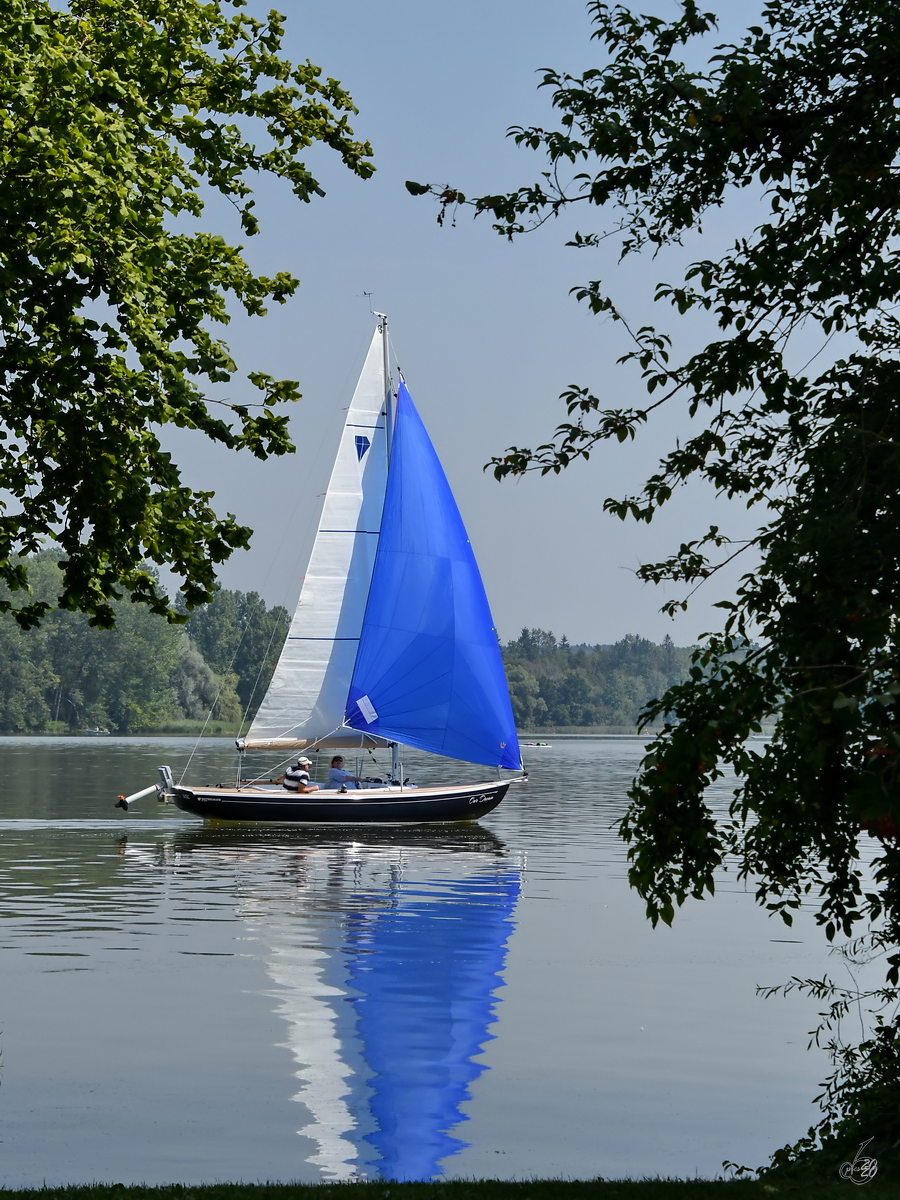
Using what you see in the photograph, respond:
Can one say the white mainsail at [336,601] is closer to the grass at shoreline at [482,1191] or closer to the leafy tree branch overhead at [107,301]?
the leafy tree branch overhead at [107,301]

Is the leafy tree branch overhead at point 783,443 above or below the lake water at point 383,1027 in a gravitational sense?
above

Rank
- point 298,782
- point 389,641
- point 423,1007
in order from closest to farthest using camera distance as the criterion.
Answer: point 423,1007 < point 298,782 < point 389,641

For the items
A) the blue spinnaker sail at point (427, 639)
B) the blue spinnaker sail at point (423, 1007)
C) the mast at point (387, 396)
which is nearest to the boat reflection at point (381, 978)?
the blue spinnaker sail at point (423, 1007)

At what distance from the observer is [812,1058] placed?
14.8 m

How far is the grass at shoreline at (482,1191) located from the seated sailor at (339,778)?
31588 mm

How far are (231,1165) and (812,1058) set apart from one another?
7.05 metres

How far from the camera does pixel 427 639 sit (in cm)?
4322

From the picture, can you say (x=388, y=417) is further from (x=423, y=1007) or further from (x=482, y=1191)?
(x=482, y=1191)

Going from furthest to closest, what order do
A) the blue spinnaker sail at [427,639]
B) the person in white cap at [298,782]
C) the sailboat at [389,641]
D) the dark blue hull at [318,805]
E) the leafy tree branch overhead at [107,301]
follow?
the blue spinnaker sail at [427,639] → the sailboat at [389,641] → the person in white cap at [298,782] → the dark blue hull at [318,805] → the leafy tree branch overhead at [107,301]

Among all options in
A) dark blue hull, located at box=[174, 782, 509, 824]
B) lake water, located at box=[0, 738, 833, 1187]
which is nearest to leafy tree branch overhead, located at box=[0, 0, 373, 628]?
lake water, located at box=[0, 738, 833, 1187]

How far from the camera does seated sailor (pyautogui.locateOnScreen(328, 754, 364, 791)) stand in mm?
41188

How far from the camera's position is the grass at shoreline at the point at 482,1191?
8.55m

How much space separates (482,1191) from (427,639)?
113 ft

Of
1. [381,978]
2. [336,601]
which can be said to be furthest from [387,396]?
[381,978]
